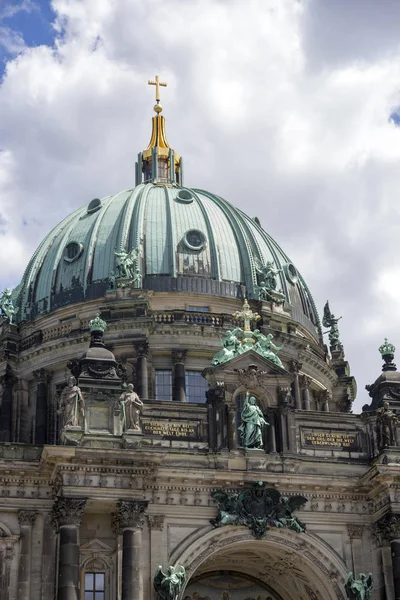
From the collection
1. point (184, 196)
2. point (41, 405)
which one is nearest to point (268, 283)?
point (184, 196)

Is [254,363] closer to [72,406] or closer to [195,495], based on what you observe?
[195,495]

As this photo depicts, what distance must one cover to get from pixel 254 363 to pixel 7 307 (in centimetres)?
1846

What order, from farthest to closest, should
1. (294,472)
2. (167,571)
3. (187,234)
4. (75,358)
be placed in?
(187,234) < (75,358) < (294,472) < (167,571)

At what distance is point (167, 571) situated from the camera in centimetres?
3922

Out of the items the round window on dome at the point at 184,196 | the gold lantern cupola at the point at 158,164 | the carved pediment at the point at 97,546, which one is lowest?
the carved pediment at the point at 97,546

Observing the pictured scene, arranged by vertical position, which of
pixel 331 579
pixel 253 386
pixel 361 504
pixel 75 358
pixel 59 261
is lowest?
pixel 331 579

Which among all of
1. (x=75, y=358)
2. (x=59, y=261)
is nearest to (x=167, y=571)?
(x=75, y=358)

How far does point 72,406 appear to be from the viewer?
4019 cm

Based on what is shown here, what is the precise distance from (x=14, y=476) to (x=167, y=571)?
6.87 m

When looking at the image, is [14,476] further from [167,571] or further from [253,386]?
[253,386]

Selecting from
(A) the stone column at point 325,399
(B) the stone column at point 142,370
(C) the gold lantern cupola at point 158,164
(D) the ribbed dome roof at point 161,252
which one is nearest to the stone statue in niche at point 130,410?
(B) the stone column at point 142,370

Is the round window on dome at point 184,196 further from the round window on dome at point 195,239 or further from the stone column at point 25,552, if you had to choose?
the stone column at point 25,552

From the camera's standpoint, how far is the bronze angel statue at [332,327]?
6109 cm

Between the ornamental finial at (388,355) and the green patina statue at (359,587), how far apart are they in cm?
980
